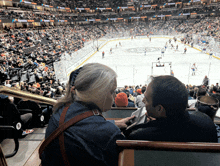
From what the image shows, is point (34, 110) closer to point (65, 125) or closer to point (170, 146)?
point (65, 125)

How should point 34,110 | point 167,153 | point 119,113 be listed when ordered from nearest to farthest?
point 167,153 → point 119,113 → point 34,110

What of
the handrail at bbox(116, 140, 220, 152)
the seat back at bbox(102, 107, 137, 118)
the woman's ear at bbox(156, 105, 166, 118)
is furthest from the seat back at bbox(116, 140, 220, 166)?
the seat back at bbox(102, 107, 137, 118)

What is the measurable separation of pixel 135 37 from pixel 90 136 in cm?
4258

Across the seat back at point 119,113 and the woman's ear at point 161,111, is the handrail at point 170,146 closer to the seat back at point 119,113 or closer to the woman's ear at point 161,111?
the woman's ear at point 161,111

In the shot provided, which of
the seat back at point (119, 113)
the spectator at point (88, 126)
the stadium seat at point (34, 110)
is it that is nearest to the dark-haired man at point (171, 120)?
the spectator at point (88, 126)

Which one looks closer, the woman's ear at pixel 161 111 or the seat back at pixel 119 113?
the woman's ear at pixel 161 111

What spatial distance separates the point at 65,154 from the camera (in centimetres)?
94

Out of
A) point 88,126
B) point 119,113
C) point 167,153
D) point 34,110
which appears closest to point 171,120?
point 167,153

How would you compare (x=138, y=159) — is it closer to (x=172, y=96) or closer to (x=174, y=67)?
(x=172, y=96)

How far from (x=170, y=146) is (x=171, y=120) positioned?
0.20 meters

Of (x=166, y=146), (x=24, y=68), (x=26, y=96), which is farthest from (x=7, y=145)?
(x=24, y=68)

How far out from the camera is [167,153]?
1.05m

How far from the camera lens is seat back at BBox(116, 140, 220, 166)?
94cm

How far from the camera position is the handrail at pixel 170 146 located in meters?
0.93
